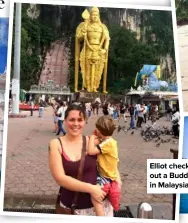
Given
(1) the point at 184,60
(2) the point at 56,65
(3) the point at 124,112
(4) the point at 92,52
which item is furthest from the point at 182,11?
(2) the point at 56,65

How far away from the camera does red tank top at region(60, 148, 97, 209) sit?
1989mm

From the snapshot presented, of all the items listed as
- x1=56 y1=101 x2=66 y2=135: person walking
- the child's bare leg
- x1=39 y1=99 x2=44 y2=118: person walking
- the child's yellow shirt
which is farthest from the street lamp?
the child's bare leg

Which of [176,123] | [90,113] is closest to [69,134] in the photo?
[90,113]

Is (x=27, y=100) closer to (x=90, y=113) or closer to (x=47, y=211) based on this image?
(x=90, y=113)

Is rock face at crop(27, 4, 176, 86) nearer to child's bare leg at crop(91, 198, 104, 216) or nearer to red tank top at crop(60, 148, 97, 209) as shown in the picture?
red tank top at crop(60, 148, 97, 209)

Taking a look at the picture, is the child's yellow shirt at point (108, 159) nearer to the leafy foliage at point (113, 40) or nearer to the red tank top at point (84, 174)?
the red tank top at point (84, 174)

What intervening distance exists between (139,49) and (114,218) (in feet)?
3.35

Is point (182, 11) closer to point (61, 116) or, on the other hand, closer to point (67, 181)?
point (61, 116)

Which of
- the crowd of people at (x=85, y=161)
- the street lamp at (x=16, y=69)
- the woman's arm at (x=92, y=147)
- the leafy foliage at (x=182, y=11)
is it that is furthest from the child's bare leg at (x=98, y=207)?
the leafy foliage at (x=182, y=11)

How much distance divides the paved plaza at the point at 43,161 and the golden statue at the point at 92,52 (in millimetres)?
252

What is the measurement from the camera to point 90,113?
80.6 inches

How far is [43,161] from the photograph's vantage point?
2.06m

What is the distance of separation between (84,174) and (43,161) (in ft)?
0.85

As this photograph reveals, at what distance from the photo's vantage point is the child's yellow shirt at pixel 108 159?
2.00 meters
